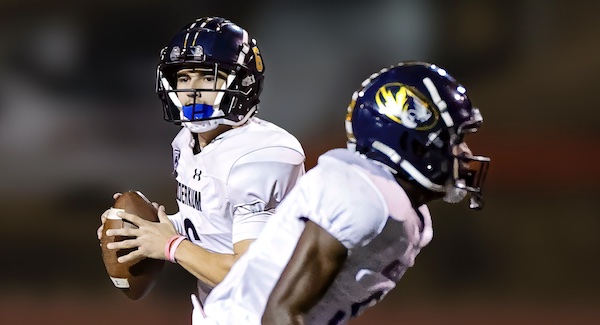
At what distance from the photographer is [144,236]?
2012 mm

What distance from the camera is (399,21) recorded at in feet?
12.3

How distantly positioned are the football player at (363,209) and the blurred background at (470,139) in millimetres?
2109

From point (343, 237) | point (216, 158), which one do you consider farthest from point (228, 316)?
point (216, 158)

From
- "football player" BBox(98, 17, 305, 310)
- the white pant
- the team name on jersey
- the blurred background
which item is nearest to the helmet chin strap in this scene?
"football player" BBox(98, 17, 305, 310)

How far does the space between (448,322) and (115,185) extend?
1.64 m

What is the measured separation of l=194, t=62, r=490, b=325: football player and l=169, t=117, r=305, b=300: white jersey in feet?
1.21

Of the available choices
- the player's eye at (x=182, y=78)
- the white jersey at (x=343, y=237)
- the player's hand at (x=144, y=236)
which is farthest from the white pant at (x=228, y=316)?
the player's eye at (x=182, y=78)

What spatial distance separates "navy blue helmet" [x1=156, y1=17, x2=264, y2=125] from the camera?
202 cm

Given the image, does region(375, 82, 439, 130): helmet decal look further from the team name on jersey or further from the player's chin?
the team name on jersey

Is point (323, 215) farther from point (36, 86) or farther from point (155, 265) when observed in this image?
point (36, 86)

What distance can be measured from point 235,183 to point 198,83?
0.29 m

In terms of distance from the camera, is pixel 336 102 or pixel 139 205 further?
pixel 336 102

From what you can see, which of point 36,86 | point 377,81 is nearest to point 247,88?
point 377,81

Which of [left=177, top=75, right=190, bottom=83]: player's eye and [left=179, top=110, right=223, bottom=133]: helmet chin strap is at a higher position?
[left=177, top=75, right=190, bottom=83]: player's eye
